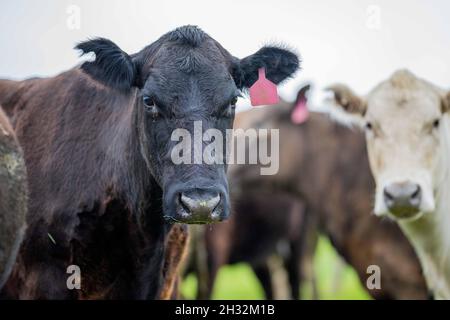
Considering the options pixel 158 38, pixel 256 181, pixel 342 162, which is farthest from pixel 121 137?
pixel 256 181

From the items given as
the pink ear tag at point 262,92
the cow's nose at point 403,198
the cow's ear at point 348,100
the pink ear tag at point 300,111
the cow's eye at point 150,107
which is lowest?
the cow's nose at point 403,198

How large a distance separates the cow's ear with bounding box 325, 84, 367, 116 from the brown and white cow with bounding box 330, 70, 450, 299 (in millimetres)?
187

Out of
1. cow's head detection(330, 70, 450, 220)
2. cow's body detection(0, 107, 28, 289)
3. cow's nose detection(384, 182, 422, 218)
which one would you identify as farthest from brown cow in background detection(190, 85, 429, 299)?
A: cow's body detection(0, 107, 28, 289)

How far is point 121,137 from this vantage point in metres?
5.28

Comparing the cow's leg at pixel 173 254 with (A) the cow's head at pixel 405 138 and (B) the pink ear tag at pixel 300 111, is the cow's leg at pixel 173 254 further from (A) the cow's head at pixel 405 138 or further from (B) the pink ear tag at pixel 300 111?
(B) the pink ear tag at pixel 300 111

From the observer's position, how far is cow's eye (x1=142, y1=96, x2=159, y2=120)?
4898mm

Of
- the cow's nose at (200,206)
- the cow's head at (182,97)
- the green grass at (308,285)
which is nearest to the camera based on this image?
the cow's nose at (200,206)

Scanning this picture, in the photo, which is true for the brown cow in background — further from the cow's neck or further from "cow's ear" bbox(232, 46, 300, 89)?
"cow's ear" bbox(232, 46, 300, 89)

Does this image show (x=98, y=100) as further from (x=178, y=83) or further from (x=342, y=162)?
(x=342, y=162)

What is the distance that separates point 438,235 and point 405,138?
0.80 metres

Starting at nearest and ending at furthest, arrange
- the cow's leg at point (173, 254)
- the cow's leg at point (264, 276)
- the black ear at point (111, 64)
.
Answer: the black ear at point (111, 64)
the cow's leg at point (173, 254)
the cow's leg at point (264, 276)

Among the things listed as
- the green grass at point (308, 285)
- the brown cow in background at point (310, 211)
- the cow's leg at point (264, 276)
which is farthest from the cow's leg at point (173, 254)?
the cow's leg at point (264, 276)

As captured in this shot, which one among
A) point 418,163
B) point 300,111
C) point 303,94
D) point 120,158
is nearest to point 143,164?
point 120,158

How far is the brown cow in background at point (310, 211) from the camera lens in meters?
7.82
